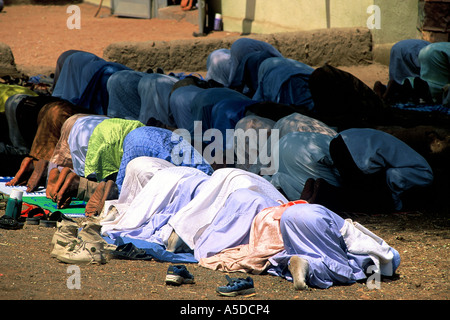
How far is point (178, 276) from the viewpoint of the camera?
4.21 meters

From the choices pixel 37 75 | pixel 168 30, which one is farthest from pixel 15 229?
pixel 168 30

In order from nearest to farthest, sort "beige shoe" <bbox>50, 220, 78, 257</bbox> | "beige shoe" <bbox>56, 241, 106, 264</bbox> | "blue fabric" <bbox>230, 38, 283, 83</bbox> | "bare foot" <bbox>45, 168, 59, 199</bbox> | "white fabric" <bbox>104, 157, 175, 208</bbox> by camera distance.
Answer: "beige shoe" <bbox>56, 241, 106, 264</bbox> → "beige shoe" <bbox>50, 220, 78, 257</bbox> → "white fabric" <bbox>104, 157, 175, 208</bbox> → "bare foot" <bbox>45, 168, 59, 199</bbox> → "blue fabric" <bbox>230, 38, 283, 83</bbox>

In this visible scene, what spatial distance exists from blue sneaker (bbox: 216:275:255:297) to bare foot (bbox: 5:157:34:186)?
419 centimetres

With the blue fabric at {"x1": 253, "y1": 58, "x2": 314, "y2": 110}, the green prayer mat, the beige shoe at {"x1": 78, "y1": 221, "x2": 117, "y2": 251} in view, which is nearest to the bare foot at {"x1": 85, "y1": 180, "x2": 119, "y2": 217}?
the green prayer mat

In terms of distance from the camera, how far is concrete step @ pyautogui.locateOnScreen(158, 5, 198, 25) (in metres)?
15.4

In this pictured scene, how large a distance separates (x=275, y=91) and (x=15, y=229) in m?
4.47

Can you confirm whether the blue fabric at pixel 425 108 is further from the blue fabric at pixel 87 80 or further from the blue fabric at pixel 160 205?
the blue fabric at pixel 160 205

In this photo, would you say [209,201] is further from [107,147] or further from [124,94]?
[124,94]

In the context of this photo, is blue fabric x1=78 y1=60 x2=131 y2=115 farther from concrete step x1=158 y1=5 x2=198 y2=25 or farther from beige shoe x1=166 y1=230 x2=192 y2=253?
concrete step x1=158 y1=5 x2=198 y2=25

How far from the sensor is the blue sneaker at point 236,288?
13.1 ft

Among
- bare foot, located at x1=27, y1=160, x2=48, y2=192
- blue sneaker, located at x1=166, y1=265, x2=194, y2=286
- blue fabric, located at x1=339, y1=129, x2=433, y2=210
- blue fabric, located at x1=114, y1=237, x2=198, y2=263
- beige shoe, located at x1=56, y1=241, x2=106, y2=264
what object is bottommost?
bare foot, located at x1=27, y1=160, x2=48, y2=192

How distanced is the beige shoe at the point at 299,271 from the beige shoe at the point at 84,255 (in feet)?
4.46

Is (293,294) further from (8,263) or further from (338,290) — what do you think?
(8,263)

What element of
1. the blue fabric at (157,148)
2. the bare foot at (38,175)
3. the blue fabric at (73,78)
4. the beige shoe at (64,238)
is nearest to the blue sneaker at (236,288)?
the beige shoe at (64,238)
